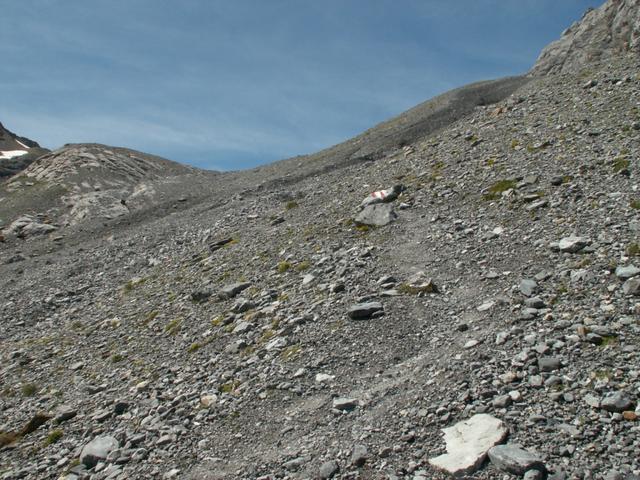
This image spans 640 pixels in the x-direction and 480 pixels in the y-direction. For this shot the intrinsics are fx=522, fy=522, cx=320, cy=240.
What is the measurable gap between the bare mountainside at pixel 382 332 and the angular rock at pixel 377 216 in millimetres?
93

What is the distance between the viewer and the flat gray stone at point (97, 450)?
40.7 ft

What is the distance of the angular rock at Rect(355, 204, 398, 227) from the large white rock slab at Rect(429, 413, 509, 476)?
13.3m

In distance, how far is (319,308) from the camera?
54.3 ft

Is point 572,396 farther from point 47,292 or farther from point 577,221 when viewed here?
point 47,292

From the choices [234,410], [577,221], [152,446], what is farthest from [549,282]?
[152,446]

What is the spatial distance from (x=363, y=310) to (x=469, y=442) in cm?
649

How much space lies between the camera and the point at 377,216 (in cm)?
2317

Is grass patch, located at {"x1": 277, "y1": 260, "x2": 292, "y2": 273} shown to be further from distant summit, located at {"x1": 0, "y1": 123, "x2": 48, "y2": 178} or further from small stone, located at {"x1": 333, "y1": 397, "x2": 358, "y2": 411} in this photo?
distant summit, located at {"x1": 0, "y1": 123, "x2": 48, "y2": 178}

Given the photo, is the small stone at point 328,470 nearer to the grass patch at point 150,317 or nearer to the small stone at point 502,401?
the small stone at point 502,401

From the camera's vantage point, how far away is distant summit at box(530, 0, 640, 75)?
3672 centimetres

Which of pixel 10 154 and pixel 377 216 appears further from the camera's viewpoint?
pixel 10 154

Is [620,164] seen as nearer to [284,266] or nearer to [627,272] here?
[627,272]

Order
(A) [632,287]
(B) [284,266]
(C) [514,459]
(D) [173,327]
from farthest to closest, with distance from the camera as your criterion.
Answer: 1. (B) [284,266]
2. (D) [173,327]
3. (A) [632,287]
4. (C) [514,459]

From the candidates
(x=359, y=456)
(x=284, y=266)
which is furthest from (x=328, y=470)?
(x=284, y=266)
